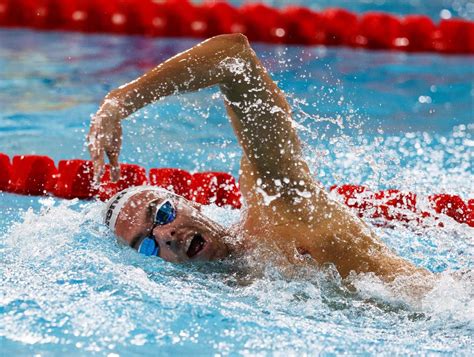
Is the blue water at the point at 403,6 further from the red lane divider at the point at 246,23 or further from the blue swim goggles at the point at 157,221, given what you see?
the blue swim goggles at the point at 157,221

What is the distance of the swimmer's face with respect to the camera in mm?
2184

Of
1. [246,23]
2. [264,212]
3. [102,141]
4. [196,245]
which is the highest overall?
[246,23]

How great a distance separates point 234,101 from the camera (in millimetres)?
2174

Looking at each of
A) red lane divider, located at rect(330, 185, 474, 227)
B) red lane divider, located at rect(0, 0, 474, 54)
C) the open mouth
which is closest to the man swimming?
the open mouth

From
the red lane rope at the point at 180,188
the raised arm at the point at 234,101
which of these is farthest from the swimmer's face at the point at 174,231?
the red lane rope at the point at 180,188

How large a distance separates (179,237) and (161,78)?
16.6 inches

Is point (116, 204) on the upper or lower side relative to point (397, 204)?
lower

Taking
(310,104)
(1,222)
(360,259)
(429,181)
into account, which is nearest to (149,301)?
(360,259)

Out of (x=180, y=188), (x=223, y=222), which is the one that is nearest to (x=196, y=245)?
(x=223, y=222)

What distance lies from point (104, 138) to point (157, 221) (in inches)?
15.8

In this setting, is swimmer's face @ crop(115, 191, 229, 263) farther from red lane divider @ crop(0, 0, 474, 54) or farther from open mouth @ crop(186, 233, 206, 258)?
red lane divider @ crop(0, 0, 474, 54)

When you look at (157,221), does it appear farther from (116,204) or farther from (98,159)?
(98,159)

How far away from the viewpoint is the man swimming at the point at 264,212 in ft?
7.06

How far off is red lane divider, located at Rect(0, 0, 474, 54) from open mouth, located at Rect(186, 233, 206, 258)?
3259 millimetres
